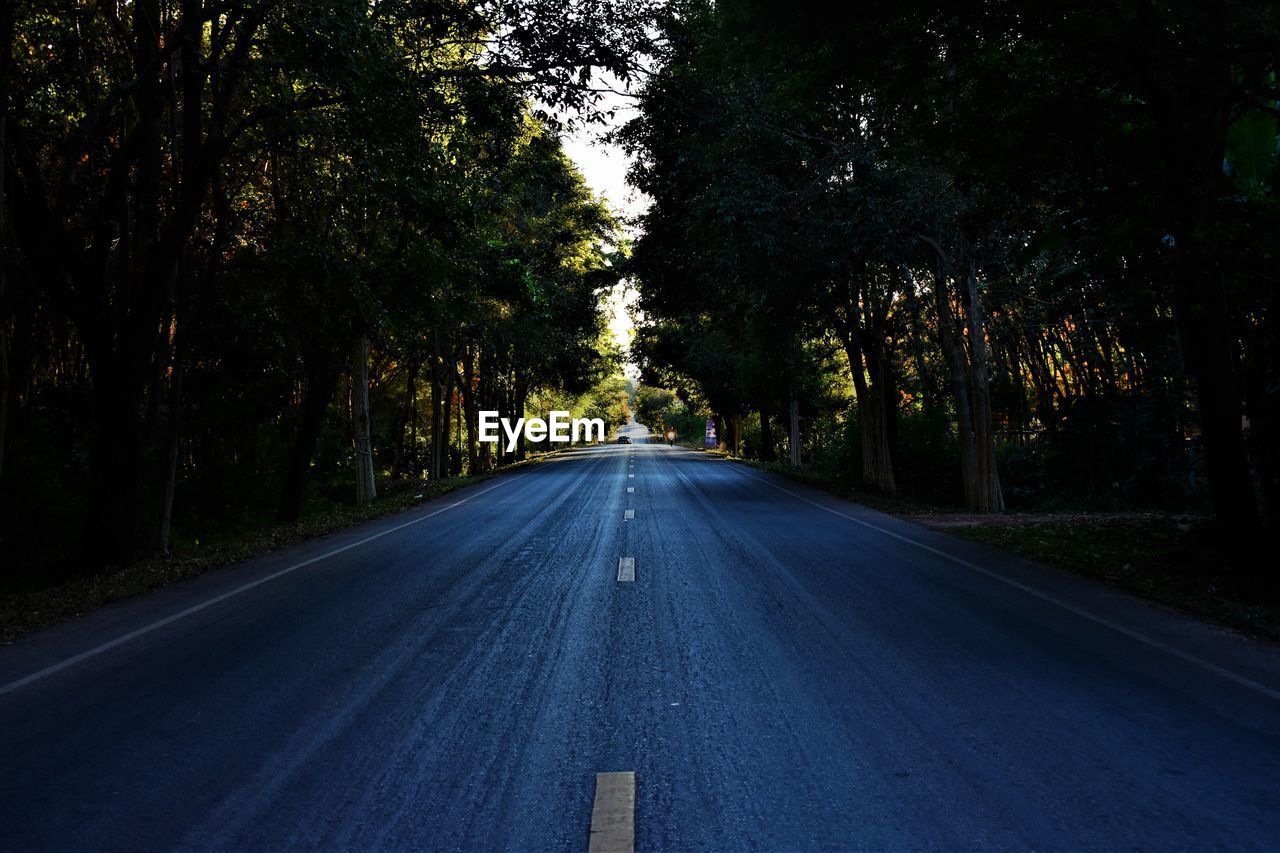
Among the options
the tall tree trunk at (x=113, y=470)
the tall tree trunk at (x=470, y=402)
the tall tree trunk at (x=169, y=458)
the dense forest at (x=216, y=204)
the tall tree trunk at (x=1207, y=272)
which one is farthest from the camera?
the tall tree trunk at (x=470, y=402)

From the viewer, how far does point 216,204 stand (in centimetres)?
1380

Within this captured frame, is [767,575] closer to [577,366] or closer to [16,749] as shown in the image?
[16,749]

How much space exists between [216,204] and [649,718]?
12.4 metres

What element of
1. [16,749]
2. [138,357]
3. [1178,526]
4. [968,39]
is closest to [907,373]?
[1178,526]

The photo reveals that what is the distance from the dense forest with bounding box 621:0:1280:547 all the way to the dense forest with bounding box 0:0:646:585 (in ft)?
10.8

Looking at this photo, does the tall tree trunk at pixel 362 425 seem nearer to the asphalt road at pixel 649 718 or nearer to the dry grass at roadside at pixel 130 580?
the dry grass at roadside at pixel 130 580

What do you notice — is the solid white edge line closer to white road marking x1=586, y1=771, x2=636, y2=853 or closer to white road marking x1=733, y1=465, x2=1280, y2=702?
white road marking x1=586, y1=771, x2=636, y2=853

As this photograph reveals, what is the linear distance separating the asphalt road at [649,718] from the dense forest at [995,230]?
4.55 metres

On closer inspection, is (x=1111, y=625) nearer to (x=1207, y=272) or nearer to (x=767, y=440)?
(x=1207, y=272)

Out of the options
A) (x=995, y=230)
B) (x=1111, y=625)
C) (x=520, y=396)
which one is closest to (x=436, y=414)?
(x=520, y=396)

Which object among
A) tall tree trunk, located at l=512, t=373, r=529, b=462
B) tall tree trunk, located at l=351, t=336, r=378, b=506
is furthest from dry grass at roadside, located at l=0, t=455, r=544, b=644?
tall tree trunk, located at l=512, t=373, r=529, b=462

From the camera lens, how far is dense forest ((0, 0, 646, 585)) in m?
11.3

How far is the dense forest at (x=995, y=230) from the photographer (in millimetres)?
9047

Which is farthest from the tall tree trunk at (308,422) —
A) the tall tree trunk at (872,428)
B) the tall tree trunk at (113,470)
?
the tall tree trunk at (872,428)
